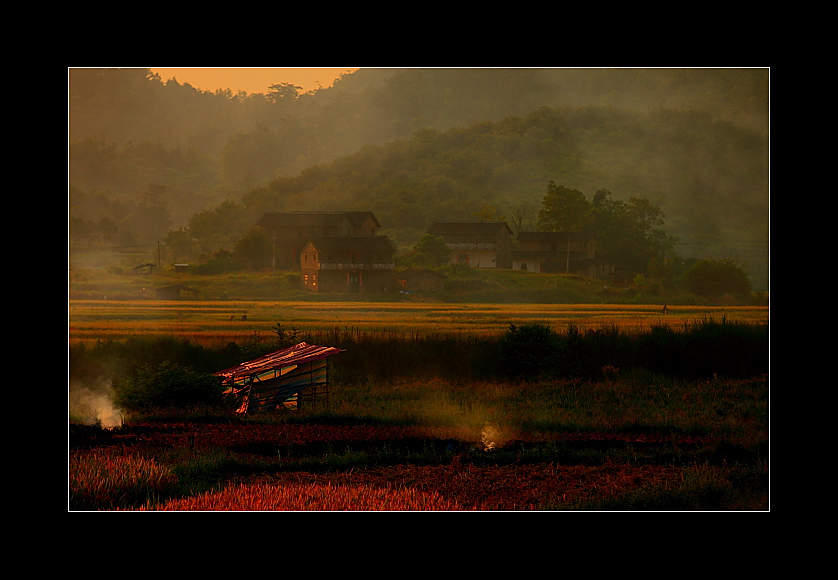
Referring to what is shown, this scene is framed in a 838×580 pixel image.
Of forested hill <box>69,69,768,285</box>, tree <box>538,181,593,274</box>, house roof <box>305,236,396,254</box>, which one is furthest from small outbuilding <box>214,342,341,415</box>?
tree <box>538,181,593,274</box>

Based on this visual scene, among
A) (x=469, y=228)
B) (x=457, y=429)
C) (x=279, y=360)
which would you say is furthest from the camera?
(x=469, y=228)

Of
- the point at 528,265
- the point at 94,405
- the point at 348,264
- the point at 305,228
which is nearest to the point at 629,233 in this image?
the point at 528,265

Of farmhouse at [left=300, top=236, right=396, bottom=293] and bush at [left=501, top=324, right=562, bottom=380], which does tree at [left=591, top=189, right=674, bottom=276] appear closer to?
bush at [left=501, top=324, right=562, bottom=380]

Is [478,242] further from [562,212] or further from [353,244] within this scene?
[353,244]

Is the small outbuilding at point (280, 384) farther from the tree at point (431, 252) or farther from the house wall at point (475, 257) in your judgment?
the house wall at point (475, 257)

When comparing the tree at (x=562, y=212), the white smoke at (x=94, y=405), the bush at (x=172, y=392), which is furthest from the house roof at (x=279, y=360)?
the tree at (x=562, y=212)

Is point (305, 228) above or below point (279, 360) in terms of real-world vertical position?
above

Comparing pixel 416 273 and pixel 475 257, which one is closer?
pixel 475 257

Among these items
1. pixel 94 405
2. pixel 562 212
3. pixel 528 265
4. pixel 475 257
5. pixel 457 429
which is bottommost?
pixel 457 429
